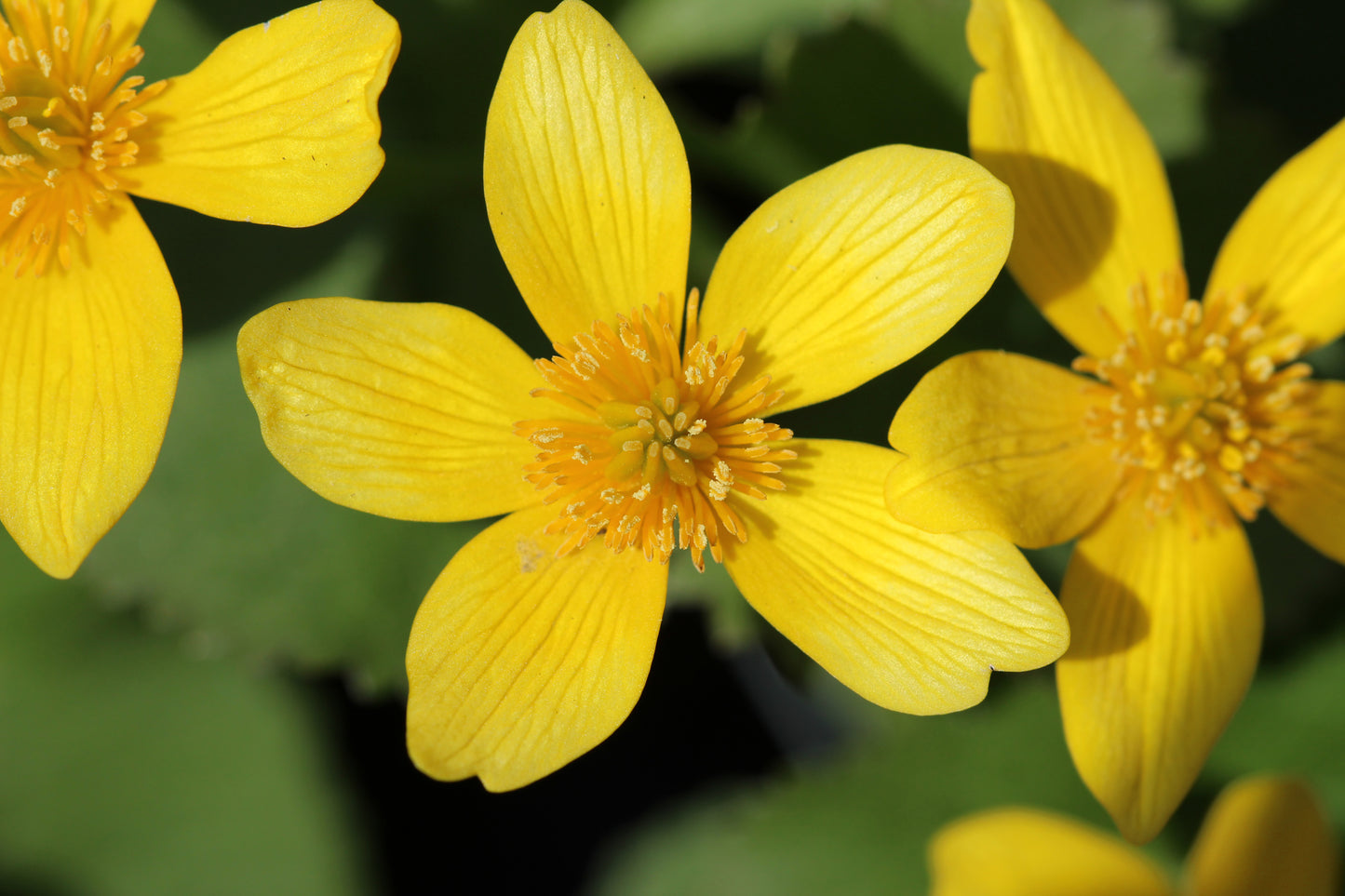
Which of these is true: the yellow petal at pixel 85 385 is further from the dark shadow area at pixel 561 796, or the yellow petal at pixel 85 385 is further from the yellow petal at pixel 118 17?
the dark shadow area at pixel 561 796

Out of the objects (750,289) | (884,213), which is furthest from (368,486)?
(884,213)

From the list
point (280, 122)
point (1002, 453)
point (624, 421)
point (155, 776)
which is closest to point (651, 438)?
point (624, 421)

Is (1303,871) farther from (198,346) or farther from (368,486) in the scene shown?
(198,346)

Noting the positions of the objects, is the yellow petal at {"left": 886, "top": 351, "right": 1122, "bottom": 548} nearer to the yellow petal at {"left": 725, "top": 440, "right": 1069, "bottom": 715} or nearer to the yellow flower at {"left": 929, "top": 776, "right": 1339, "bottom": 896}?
the yellow petal at {"left": 725, "top": 440, "right": 1069, "bottom": 715}

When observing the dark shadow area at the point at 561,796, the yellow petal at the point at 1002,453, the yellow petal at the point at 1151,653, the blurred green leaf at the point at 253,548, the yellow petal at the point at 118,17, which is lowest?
the dark shadow area at the point at 561,796

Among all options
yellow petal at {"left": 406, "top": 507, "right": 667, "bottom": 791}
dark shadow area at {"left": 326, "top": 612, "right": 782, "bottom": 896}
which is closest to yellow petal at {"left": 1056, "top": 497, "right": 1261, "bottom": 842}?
yellow petal at {"left": 406, "top": 507, "right": 667, "bottom": 791}

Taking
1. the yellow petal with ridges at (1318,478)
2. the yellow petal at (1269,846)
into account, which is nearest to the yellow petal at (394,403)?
the yellow petal with ridges at (1318,478)
